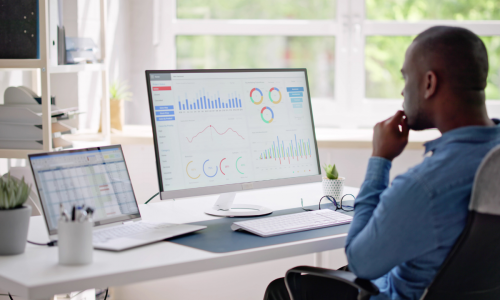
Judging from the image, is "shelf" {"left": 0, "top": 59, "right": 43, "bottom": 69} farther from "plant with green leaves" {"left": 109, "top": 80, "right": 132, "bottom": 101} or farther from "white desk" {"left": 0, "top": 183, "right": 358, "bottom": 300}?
"plant with green leaves" {"left": 109, "top": 80, "right": 132, "bottom": 101}

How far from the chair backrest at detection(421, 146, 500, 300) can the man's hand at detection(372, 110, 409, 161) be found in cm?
31

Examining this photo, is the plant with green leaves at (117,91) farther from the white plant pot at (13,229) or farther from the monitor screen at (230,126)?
the white plant pot at (13,229)

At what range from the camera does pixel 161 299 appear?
252 centimetres

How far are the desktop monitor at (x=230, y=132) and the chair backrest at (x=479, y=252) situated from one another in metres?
Result: 0.68

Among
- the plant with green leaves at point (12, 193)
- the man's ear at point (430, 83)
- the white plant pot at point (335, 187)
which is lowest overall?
the white plant pot at point (335, 187)

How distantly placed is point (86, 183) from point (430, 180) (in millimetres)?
850

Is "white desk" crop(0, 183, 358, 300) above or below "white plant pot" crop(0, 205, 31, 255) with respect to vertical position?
below

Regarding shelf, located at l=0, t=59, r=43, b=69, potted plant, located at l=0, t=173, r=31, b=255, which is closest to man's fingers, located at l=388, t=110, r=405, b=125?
potted plant, located at l=0, t=173, r=31, b=255

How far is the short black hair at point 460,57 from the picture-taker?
42.4 inches

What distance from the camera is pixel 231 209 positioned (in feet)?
5.49

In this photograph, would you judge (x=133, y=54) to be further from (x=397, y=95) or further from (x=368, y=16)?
(x=397, y=95)

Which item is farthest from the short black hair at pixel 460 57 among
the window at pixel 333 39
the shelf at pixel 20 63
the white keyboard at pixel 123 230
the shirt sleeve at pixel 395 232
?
the window at pixel 333 39

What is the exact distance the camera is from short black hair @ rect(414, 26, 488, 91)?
1078 mm

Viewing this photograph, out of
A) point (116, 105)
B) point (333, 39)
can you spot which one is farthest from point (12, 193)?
point (333, 39)
